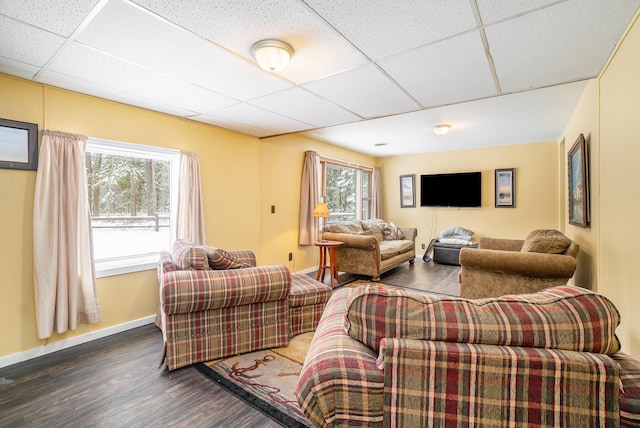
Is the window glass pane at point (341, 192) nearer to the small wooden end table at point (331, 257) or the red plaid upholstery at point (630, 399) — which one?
the small wooden end table at point (331, 257)

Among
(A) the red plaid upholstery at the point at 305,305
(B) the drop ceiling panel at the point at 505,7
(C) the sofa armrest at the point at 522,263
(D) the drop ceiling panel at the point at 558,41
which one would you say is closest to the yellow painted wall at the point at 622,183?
(D) the drop ceiling panel at the point at 558,41

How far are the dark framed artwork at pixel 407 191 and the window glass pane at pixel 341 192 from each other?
1216 mm

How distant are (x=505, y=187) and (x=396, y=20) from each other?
17.9ft

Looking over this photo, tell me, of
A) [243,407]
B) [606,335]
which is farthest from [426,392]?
[243,407]

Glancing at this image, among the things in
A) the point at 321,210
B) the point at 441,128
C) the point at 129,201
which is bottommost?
the point at 321,210

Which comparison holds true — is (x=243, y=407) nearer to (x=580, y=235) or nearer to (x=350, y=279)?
(x=350, y=279)

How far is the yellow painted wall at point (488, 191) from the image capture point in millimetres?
5531

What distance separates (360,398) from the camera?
856 millimetres

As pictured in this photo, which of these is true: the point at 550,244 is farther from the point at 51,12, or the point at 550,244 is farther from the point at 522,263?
the point at 51,12

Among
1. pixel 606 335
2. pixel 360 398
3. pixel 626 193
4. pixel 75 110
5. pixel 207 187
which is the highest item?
pixel 75 110

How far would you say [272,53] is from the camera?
1882mm

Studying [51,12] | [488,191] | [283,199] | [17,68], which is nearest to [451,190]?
[488,191]

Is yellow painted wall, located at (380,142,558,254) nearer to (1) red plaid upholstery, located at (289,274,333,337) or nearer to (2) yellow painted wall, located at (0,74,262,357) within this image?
(2) yellow painted wall, located at (0,74,262,357)

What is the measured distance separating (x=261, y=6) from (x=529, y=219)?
6.21m
